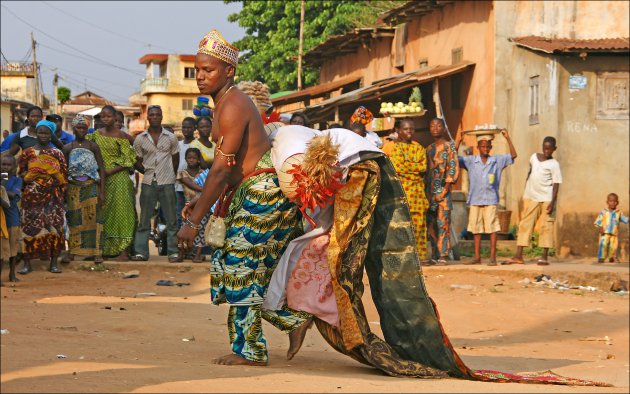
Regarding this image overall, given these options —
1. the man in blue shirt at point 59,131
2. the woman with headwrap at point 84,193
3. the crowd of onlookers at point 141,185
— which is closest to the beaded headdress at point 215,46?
the crowd of onlookers at point 141,185

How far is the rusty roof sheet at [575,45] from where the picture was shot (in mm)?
17562

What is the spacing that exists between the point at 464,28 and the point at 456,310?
38.1ft

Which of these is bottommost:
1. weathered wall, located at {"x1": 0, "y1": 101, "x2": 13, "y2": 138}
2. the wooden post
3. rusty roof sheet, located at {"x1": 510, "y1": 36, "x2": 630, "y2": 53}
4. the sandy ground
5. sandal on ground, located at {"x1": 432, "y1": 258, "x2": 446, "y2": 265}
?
the sandy ground

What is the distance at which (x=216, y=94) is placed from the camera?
662 centimetres

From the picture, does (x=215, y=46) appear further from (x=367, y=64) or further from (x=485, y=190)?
(x=367, y=64)

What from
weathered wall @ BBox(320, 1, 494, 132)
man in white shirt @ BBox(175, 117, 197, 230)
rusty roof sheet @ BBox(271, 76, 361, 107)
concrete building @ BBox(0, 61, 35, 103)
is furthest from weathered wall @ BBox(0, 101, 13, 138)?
man in white shirt @ BBox(175, 117, 197, 230)

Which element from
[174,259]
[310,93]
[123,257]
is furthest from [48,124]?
[310,93]

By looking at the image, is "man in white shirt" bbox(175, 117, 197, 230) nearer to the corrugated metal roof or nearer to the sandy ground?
the sandy ground

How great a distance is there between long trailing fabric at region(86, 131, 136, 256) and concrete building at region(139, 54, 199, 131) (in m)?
54.2

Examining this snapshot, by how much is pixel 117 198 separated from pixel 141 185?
0.46 m

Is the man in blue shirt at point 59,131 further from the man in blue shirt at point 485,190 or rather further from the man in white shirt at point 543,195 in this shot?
the man in white shirt at point 543,195

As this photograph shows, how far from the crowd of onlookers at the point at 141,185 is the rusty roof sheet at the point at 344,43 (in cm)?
1298

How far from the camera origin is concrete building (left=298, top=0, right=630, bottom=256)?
59.0ft

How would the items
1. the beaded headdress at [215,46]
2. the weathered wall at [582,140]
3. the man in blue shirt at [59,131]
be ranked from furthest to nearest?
the weathered wall at [582,140], the man in blue shirt at [59,131], the beaded headdress at [215,46]
